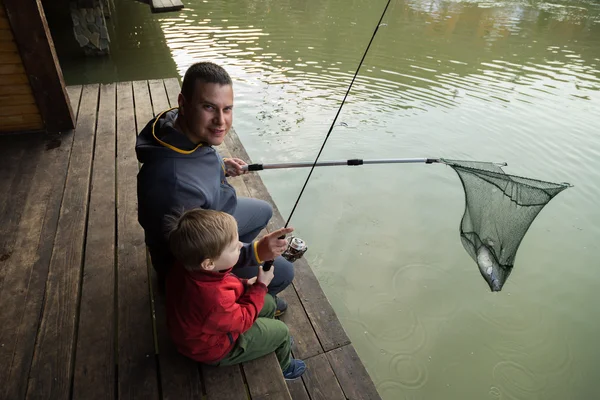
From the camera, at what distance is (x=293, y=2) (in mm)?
12281

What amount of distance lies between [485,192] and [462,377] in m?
1.30

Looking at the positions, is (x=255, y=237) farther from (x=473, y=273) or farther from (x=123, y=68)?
(x=123, y=68)

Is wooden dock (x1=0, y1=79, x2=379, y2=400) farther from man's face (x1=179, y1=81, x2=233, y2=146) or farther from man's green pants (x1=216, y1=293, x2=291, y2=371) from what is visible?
man's face (x1=179, y1=81, x2=233, y2=146)

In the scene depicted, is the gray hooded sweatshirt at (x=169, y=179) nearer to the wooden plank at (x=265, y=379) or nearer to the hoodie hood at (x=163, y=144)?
the hoodie hood at (x=163, y=144)

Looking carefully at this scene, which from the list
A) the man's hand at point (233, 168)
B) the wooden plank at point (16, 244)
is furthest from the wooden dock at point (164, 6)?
the man's hand at point (233, 168)

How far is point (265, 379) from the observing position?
5.10 ft

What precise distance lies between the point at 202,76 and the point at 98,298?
1.27m

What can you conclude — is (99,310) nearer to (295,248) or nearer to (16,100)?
(295,248)

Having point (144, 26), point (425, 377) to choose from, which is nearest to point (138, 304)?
point (425, 377)

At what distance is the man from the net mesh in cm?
134

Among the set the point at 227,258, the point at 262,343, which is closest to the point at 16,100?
the point at 227,258

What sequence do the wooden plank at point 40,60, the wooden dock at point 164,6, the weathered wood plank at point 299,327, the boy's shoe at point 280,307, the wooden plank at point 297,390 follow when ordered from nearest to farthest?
the wooden plank at point 297,390 < the weathered wood plank at point 299,327 < the boy's shoe at point 280,307 < the wooden plank at point 40,60 < the wooden dock at point 164,6

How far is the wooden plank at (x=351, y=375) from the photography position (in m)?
1.76

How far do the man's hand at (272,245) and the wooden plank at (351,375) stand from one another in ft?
2.33
